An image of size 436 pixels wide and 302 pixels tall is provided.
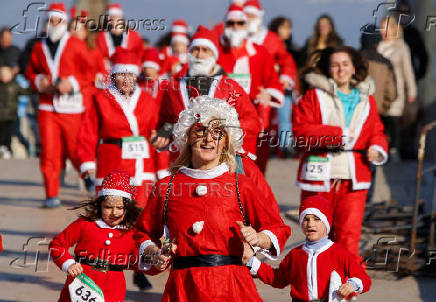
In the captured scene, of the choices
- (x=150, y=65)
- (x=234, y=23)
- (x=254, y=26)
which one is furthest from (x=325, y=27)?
(x=150, y=65)

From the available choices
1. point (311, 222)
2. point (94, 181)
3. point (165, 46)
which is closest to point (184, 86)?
point (94, 181)

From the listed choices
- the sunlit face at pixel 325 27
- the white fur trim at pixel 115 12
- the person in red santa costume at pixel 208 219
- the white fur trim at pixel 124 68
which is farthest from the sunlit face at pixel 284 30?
the person in red santa costume at pixel 208 219

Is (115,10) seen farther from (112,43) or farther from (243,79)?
(243,79)

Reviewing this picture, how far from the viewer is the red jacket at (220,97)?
7047 millimetres

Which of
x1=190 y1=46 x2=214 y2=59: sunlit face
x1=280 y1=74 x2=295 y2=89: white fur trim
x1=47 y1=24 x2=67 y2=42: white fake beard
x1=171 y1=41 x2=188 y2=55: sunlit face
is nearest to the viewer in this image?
x1=190 y1=46 x2=214 y2=59: sunlit face

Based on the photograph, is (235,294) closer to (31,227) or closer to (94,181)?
(94,181)

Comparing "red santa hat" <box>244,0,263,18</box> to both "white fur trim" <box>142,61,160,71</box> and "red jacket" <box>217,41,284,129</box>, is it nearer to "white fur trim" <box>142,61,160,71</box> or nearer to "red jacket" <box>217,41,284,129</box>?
"white fur trim" <box>142,61,160,71</box>

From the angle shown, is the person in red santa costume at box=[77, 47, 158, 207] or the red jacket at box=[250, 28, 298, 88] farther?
the red jacket at box=[250, 28, 298, 88]

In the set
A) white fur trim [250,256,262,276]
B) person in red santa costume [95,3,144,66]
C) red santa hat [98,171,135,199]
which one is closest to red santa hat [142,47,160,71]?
person in red santa costume [95,3,144,66]

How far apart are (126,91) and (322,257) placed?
2.89m

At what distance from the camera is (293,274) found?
5617mm

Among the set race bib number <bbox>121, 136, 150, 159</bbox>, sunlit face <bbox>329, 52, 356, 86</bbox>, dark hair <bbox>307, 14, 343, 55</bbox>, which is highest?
dark hair <bbox>307, 14, 343, 55</bbox>

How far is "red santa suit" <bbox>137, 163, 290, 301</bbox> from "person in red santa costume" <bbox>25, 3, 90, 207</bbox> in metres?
6.27

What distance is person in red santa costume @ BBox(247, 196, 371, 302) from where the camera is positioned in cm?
547
